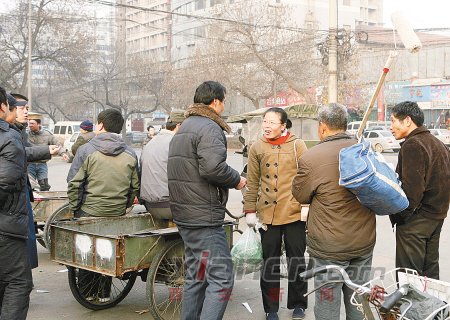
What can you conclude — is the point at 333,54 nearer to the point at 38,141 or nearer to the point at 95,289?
the point at 38,141

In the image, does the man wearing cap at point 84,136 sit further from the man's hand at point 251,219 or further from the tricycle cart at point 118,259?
the man's hand at point 251,219

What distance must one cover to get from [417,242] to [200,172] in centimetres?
172

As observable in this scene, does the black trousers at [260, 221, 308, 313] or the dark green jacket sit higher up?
the dark green jacket

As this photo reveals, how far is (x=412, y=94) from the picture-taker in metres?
44.1

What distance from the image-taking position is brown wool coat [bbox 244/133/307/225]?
488 centimetres

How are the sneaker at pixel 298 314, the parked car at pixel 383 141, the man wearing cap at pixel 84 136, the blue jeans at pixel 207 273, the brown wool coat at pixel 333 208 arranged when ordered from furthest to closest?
the parked car at pixel 383 141, the man wearing cap at pixel 84 136, the sneaker at pixel 298 314, the blue jeans at pixel 207 273, the brown wool coat at pixel 333 208

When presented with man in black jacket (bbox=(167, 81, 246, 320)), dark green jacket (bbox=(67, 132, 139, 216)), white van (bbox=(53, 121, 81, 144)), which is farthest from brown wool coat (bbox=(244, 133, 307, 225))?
white van (bbox=(53, 121, 81, 144))

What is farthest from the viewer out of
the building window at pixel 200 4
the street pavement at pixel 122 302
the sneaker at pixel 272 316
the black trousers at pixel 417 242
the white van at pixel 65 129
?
the building window at pixel 200 4

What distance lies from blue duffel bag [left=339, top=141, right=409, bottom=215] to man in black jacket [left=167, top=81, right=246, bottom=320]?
2.84ft

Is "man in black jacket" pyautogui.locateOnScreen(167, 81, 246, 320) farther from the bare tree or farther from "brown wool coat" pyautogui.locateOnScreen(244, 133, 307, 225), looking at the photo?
the bare tree

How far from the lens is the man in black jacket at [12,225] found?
392 cm

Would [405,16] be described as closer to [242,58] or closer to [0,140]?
[0,140]

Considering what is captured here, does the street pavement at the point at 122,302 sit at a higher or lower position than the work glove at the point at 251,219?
lower

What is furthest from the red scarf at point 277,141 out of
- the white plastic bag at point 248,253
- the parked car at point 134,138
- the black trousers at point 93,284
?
the parked car at point 134,138
